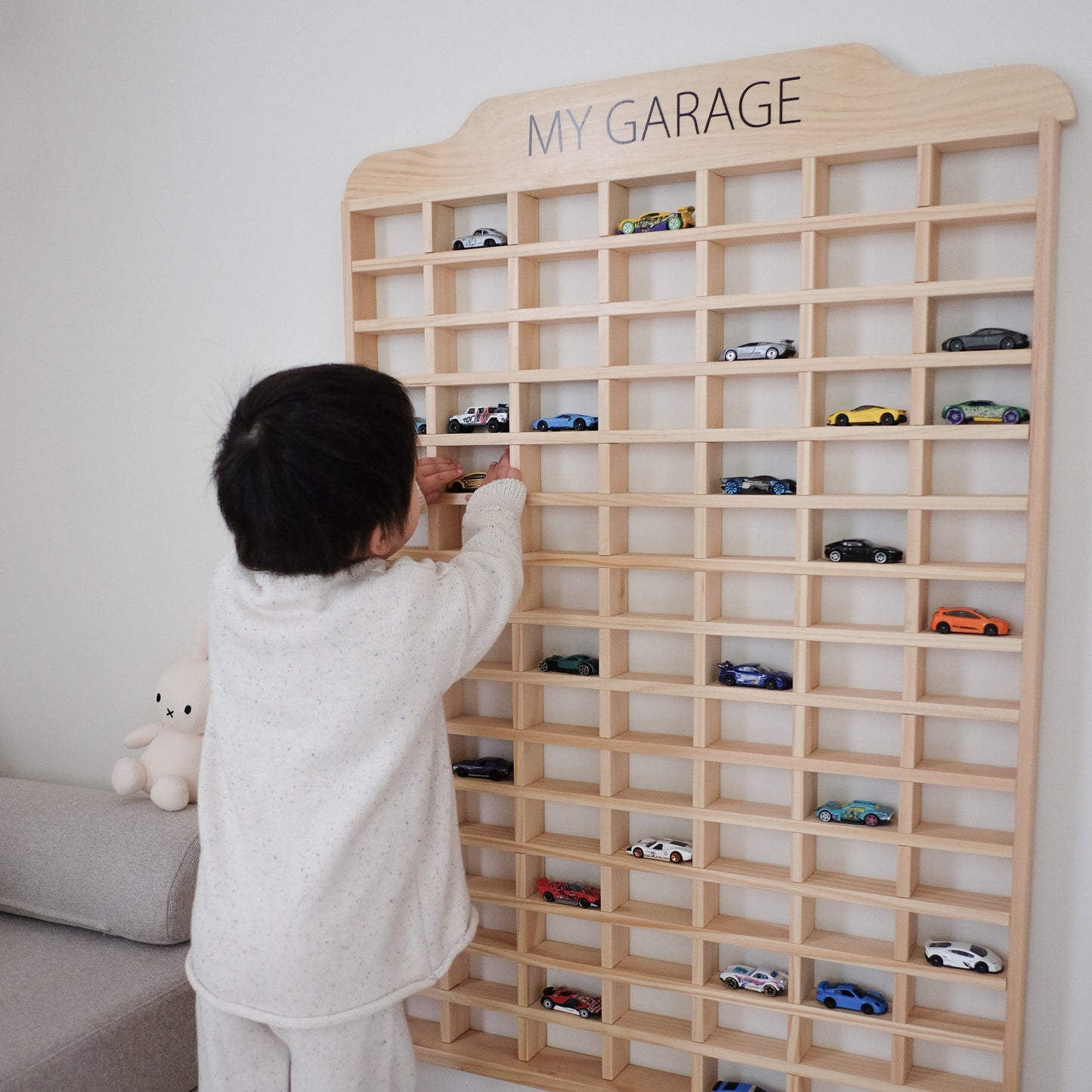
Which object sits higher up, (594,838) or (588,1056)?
(594,838)

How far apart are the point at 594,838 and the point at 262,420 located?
860 mm

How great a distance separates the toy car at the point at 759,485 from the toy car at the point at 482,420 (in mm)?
364

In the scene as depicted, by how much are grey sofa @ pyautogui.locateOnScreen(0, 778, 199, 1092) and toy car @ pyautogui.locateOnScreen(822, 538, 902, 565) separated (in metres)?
1.13

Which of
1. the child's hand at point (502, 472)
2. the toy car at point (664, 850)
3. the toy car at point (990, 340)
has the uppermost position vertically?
the toy car at point (990, 340)

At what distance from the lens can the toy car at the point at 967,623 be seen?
1388mm

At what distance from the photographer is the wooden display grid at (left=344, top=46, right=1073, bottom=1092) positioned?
1376 mm

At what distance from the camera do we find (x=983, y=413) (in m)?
1.38

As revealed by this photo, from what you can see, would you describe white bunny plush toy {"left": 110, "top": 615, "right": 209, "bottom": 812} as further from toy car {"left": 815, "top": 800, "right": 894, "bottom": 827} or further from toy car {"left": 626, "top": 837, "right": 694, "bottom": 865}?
toy car {"left": 815, "top": 800, "right": 894, "bottom": 827}

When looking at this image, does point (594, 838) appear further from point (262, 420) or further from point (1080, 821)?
point (262, 420)

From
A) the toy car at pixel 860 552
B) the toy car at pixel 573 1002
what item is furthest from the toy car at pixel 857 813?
the toy car at pixel 573 1002

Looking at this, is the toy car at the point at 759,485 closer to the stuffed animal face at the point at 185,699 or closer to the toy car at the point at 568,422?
the toy car at the point at 568,422

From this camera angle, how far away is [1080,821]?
1.41 m

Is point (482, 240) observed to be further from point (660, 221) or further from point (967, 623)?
point (967, 623)

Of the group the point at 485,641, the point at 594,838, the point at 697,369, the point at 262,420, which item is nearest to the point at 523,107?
the point at 697,369
